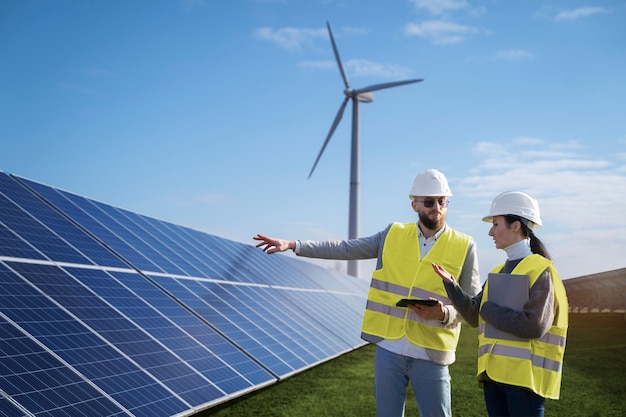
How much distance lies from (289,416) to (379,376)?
161 inches

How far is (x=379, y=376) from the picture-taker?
19.7 ft

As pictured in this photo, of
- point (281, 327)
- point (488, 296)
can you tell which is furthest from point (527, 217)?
point (281, 327)

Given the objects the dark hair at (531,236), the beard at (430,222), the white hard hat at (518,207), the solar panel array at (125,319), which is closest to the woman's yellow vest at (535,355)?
the dark hair at (531,236)

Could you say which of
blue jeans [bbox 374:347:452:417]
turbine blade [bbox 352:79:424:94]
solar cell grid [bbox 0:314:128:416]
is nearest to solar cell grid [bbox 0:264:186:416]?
solar cell grid [bbox 0:314:128:416]

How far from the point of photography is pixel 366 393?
11.8 meters

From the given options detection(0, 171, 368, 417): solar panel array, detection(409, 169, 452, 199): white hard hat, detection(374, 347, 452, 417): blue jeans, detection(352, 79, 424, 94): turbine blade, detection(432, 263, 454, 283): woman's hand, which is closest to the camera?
detection(432, 263, 454, 283): woman's hand

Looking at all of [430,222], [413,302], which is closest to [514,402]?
[413,302]

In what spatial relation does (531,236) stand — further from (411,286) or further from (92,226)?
(92,226)

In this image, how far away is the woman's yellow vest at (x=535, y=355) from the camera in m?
5.11

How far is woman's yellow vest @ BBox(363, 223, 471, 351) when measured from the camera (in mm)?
6008

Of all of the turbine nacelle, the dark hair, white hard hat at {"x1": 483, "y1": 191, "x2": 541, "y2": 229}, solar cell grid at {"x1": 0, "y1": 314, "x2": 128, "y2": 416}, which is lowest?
solar cell grid at {"x1": 0, "y1": 314, "x2": 128, "y2": 416}

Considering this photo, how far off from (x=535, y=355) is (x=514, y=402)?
0.43 meters

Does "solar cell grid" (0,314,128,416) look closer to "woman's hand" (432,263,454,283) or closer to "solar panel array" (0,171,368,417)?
"solar panel array" (0,171,368,417)

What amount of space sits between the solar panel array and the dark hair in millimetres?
4801
